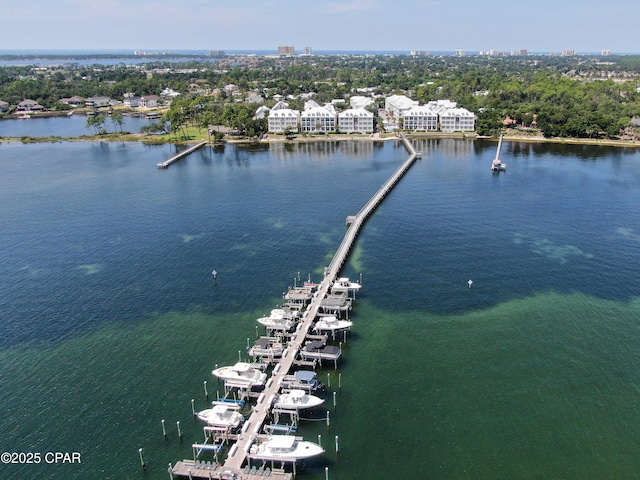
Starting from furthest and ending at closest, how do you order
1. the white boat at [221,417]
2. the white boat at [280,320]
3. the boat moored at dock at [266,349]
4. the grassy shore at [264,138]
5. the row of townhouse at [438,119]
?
the row of townhouse at [438,119], the grassy shore at [264,138], the white boat at [280,320], the boat moored at dock at [266,349], the white boat at [221,417]

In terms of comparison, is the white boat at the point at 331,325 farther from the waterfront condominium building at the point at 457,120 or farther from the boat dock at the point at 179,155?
the waterfront condominium building at the point at 457,120

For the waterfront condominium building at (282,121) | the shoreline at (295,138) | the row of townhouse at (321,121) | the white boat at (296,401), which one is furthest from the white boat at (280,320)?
Answer: the waterfront condominium building at (282,121)

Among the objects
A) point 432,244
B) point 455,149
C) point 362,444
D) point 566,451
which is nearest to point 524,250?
point 432,244

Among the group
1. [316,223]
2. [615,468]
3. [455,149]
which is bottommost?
[615,468]

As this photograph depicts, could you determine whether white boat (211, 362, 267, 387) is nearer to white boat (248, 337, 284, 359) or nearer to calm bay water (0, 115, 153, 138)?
white boat (248, 337, 284, 359)

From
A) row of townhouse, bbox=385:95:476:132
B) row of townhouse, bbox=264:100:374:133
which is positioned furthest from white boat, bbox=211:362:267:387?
row of townhouse, bbox=385:95:476:132

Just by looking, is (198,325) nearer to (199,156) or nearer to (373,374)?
(373,374)

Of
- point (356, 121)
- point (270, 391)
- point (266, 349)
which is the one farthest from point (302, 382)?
point (356, 121)
